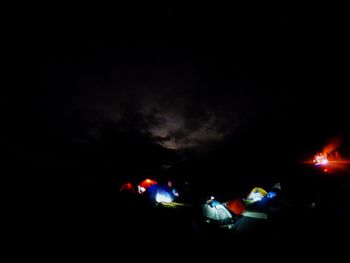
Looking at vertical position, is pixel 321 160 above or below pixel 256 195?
above

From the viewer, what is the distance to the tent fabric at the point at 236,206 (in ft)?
53.6

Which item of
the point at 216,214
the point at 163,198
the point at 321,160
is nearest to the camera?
the point at 216,214

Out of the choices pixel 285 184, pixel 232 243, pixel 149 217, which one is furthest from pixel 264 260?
pixel 285 184

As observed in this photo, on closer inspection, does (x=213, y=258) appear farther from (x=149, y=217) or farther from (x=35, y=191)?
(x=35, y=191)

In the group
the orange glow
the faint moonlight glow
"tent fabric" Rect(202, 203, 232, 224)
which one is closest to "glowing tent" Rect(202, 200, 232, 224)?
"tent fabric" Rect(202, 203, 232, 224)

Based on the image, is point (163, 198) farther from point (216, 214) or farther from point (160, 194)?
point (216, 214)

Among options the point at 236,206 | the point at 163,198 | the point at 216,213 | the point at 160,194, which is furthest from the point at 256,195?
the point at 160,194

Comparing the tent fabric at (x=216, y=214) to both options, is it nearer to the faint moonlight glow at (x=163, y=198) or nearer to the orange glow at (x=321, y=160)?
the faint moonlight glow at (x=163, y=198)

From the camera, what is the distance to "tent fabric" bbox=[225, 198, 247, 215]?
643 inches

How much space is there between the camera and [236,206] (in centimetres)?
1655

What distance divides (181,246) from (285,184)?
1628cm

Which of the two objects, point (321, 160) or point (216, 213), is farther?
point (321, 160)

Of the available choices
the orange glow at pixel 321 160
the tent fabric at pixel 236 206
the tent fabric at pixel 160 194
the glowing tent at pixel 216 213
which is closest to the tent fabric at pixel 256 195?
the tent fabric at pixel 236 206

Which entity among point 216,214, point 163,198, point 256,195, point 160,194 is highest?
point 256,195
